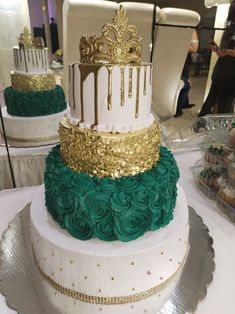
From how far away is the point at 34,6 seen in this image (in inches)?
53.1

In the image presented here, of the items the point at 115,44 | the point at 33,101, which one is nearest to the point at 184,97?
the point at 33,101

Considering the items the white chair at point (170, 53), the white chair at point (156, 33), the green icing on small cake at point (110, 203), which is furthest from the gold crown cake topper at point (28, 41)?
the green icing on small cake at point (110, 203)

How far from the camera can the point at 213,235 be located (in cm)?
115

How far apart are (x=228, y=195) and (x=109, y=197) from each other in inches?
30.9

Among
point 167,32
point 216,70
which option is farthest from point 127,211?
point 216,70

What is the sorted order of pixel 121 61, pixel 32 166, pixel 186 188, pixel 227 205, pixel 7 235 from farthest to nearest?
pixel 32 166 < pixel 186 188 < pixel 227 205 < pixel 7 235 < pixel 121 61

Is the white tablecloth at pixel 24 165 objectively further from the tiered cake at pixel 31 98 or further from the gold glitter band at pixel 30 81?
the gold glitter band at pixel 30 81

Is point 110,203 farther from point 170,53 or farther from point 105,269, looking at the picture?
point 170,53

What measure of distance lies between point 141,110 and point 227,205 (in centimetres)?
76

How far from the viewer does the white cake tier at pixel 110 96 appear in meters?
0.70

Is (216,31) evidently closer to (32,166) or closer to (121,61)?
(121,61)

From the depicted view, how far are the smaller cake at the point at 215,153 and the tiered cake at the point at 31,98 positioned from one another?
88 centimetres

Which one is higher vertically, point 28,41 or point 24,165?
point 28,41

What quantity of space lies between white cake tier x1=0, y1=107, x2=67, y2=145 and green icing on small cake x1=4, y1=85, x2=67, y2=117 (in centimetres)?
3
